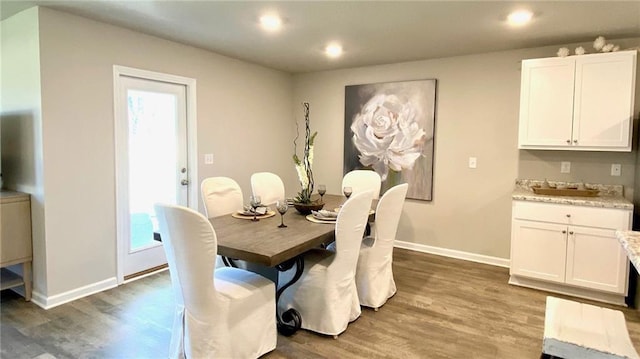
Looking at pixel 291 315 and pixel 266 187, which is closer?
pixel 291 315

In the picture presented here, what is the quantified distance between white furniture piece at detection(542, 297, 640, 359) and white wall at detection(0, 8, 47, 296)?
3.60m

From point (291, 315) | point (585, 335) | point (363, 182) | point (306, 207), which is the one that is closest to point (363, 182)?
point (363, 182)

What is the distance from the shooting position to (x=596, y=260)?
10.8ft

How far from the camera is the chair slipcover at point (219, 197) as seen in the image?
128 inches

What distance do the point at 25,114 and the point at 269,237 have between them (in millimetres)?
2392

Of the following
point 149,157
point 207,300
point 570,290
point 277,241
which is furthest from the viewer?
point 149,157

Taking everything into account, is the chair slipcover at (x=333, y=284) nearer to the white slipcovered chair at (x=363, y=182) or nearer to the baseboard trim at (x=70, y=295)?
the white slipcovered chair at (x=363, y=182)

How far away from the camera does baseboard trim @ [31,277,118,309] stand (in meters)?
3.09

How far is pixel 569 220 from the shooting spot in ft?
11.1

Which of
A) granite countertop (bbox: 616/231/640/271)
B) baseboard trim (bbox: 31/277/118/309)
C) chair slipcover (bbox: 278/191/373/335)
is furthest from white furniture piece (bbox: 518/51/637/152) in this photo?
baseboard trim (bbox: 31/277/118/309)

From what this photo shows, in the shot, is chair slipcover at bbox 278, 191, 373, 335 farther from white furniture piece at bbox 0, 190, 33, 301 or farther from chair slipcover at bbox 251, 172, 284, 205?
white furniture piece at bbox 0, 190, 33, 301

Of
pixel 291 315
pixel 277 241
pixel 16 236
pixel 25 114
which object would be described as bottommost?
pixel 291 315

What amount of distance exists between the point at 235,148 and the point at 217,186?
5.04ft

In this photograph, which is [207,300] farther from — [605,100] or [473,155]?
[605,100]
